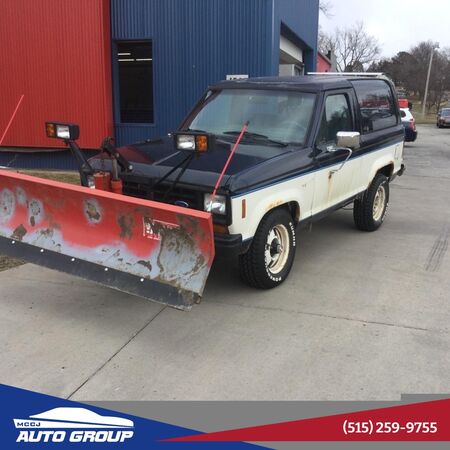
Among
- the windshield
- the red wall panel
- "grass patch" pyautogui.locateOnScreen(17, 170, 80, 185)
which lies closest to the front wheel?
the windshield

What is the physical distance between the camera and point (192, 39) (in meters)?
11.0

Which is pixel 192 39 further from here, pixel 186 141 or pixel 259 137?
pixel 186 141

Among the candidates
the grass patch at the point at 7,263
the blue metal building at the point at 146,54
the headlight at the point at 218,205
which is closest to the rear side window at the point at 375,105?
the headlight at the point at 218,205

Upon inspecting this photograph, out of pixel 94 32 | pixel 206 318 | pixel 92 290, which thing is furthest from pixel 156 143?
pixel 94 32

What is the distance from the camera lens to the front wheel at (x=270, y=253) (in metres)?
4.61

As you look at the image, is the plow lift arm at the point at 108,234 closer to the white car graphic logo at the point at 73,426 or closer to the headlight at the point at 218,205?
the headlight at the point at 218,205

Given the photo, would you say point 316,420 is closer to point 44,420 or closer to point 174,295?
point 174,295

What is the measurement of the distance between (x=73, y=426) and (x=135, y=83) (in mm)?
10617

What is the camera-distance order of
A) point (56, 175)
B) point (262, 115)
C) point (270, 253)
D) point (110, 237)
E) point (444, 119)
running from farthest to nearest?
point (444, 119), point (56, 175), point (262, 115), point (270, 253), point (110, 237)

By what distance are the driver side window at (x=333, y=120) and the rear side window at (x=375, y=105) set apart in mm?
392

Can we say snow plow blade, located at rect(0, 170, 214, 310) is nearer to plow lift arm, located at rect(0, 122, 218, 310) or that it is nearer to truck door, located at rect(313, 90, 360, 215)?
plow lift arm, located at rect(0, 122, 218, 310)

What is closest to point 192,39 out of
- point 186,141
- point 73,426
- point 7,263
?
point 7,263

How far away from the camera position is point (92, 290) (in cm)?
499

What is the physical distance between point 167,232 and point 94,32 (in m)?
8.36
